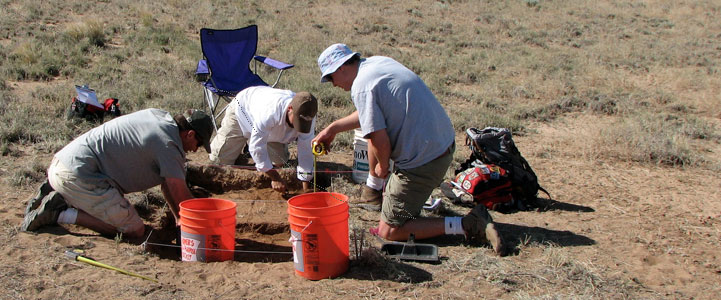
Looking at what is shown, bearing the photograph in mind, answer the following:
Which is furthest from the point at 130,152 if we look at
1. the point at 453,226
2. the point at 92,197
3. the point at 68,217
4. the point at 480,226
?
the point at 480,226

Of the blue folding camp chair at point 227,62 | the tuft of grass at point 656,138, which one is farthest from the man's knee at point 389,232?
the tuft of grass at point 656,138

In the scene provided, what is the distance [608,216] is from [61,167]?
177 inches

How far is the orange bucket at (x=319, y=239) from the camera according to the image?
12.4 ft

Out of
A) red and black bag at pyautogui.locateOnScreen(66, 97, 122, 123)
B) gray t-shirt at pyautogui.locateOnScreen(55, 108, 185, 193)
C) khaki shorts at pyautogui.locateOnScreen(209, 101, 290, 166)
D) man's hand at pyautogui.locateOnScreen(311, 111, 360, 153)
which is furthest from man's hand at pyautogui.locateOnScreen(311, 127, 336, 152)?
red and black bag at pyautogui.locateOnScreen(66, 97, 122, 123)

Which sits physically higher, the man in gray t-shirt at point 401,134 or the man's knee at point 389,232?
the man in gray t-shirt at point 401,134

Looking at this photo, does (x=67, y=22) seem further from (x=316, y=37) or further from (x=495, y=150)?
(x=495, y=150)

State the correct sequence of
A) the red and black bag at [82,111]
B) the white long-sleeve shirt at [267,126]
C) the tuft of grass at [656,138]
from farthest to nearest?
1. the red and black bag at [82,111]
2. the tuft of grass at [656,138]
3. the white long-sleeve shirt at [267,126]

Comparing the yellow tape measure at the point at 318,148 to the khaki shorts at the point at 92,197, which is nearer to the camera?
the khaki shorts at the point at 92,197

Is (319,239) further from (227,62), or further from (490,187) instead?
(227,62)

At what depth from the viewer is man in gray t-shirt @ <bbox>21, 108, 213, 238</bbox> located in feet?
14.4

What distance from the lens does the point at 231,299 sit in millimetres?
3641

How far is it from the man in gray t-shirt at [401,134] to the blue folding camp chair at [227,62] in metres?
3.14

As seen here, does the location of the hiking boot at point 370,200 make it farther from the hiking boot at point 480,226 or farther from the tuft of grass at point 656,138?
the tuft of grass at point 656,138

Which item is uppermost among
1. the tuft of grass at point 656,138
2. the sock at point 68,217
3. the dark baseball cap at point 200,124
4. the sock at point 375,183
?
the dark baseball cap at point 200,124
